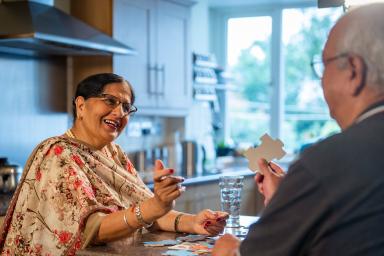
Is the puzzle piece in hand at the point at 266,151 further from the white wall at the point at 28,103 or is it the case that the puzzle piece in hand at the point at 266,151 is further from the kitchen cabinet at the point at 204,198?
the kitchen cabinet at the point at 204,198

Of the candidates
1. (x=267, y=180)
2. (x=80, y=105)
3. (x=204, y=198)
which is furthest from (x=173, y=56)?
(x=267, y=180)

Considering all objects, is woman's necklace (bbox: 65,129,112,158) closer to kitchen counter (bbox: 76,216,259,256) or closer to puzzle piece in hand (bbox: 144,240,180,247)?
kitchen counter (bbox: 76,216,259,256)

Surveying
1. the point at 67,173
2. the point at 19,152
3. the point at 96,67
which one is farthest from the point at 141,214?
the point at 96,67

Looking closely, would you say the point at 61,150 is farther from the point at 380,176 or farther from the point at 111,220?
the point at 380,176

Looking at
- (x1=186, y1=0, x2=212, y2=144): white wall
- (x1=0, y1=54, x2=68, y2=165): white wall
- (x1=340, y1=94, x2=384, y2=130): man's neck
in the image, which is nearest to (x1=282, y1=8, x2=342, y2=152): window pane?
(x1=186, y1=0, x2=212, y2=144): white wall

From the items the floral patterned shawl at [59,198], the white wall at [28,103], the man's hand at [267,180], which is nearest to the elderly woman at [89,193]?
the floral patterned shawl at [59,198]

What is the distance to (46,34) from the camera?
380 centimetres

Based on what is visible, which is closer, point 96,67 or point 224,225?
point 224,225

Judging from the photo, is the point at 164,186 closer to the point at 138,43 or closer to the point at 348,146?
the point at 348,146

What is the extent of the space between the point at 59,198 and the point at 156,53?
3049 millimetres

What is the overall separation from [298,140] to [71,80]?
261 cm

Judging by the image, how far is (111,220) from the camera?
7.15 feet

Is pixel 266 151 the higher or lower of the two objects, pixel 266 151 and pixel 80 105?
the lower

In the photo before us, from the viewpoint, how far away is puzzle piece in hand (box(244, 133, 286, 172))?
6.75 ft
